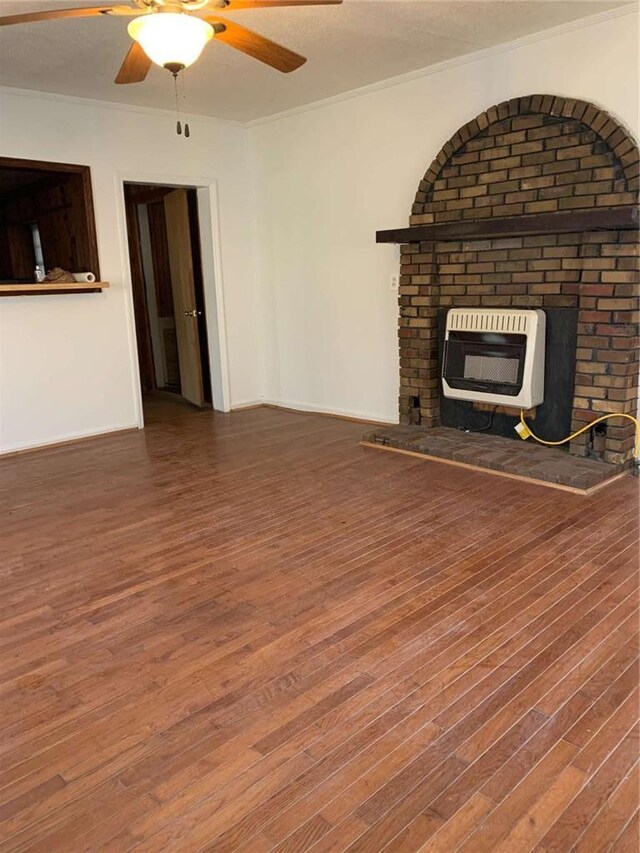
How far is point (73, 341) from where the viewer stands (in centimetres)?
519

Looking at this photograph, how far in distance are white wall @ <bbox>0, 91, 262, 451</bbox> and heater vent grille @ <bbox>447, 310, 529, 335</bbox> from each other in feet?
8.52

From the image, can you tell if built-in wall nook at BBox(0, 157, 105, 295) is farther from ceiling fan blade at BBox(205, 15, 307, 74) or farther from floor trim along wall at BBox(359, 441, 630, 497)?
ceiling fan blade at BBox(205, 15, 307, 74)

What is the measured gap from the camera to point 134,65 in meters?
2.80

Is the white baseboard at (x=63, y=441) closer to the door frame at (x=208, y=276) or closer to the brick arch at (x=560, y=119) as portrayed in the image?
the door frame at (x=208, y=276)

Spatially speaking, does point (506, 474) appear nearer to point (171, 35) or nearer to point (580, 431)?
point (580, 431)

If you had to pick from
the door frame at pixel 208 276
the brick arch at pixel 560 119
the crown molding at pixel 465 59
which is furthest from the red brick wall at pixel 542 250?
the door frame at pixel 208 276

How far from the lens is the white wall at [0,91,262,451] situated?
4.85 meters

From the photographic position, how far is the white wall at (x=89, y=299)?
15.9 ft

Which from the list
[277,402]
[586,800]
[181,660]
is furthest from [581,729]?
[277,402]

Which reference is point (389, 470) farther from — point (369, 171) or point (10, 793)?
point (10, 793)

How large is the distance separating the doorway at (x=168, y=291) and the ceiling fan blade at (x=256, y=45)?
131 inches

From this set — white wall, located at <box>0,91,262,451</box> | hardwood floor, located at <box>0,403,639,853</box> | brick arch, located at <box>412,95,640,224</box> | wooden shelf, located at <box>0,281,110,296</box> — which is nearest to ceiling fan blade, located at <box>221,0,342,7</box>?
brick arch, located at <box>412,95,640,224</box>

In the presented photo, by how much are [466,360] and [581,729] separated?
298 cm

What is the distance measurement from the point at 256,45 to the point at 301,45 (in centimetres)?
156
